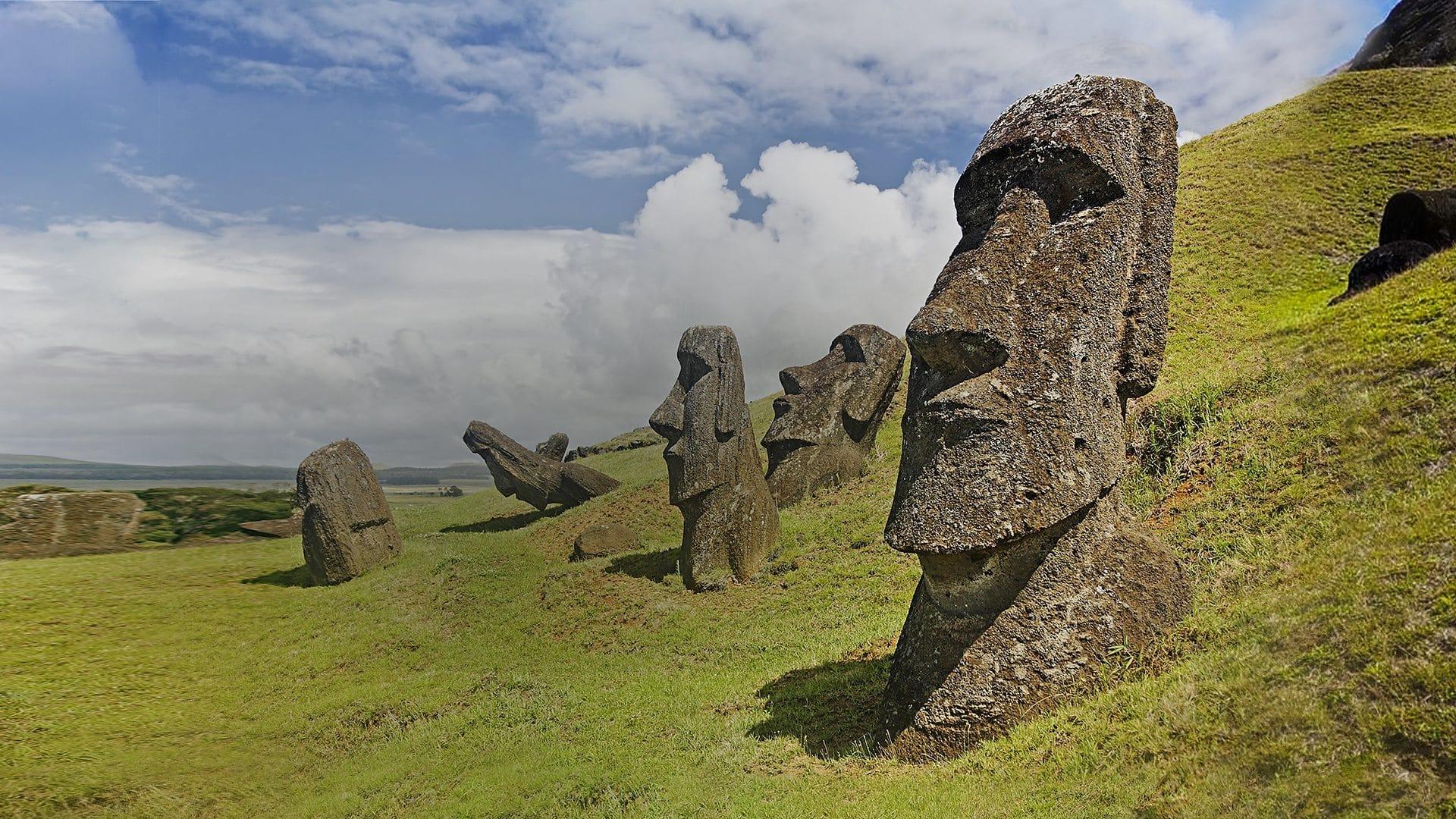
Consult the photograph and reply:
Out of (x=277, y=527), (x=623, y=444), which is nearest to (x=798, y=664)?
(x=277, y=527)

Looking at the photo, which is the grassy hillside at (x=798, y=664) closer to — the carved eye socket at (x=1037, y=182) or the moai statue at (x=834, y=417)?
the moai statue at (x=834, y=417)

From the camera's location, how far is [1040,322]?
7477mm

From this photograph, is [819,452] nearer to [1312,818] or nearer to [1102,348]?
[1102,348]

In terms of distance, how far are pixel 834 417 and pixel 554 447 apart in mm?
12302

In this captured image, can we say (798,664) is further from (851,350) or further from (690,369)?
(851,350)

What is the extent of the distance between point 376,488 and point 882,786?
18.4m

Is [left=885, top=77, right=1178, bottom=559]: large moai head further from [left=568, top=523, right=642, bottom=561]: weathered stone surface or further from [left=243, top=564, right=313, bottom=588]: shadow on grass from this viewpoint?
[left=243, top=564, right=313, bottom=588]: shadow on grass

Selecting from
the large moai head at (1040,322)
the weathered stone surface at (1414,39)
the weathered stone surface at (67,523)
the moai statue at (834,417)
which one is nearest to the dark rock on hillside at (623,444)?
the moai statue at (834,417)

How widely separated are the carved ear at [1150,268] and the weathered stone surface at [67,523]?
14907 mm

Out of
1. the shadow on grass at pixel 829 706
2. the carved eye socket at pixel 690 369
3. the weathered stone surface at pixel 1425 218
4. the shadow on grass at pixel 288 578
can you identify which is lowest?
the shadow on grass at pixel 288 578

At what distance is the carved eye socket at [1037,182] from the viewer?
7.89 metres

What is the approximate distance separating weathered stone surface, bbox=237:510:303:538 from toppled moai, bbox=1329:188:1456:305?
25.0m

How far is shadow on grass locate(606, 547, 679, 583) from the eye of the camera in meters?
18.2

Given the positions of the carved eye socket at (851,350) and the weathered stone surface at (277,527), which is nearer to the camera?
the weathered stone surface at (277,527)
